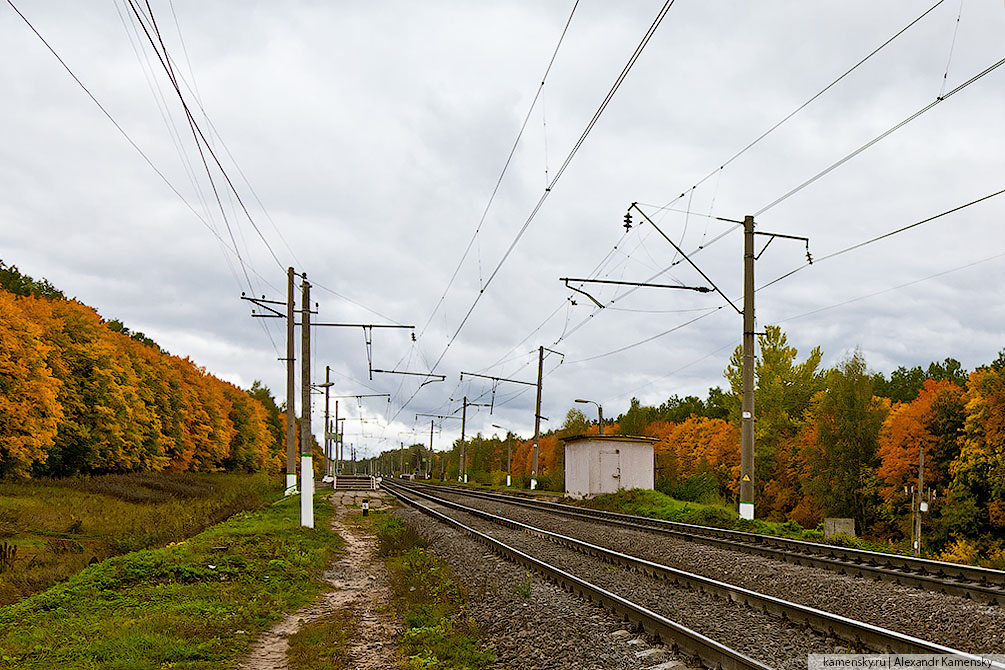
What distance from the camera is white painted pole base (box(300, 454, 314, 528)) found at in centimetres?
2483

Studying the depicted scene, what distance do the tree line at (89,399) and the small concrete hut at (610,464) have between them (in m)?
26.9

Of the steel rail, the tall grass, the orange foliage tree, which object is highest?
the orange foliage tree

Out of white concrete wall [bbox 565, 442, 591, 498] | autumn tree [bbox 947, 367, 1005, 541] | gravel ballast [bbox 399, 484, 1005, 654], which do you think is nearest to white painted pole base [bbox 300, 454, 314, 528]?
gravel ballast [bbox 399, 484, 1005, 654]

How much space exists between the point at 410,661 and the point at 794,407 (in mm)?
68318

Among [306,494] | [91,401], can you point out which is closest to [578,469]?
[306,494]

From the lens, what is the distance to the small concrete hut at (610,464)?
46219 mm

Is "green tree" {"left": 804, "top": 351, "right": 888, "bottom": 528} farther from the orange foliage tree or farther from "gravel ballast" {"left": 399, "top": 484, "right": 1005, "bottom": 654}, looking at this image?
the orange foliage tree

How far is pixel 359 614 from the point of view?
13.1 meters

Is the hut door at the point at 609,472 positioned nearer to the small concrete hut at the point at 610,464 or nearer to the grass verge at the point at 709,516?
the small concrete hut at the point at 610,464

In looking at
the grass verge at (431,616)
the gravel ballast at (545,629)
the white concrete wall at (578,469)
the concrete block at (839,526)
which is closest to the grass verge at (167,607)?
the grass verge at (431,616)

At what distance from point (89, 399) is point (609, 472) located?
1169 inches

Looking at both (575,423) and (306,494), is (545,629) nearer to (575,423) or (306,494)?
(306,494)

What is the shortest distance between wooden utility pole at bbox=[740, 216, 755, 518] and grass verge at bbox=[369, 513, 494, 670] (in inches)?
393

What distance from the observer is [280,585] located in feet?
50.4
